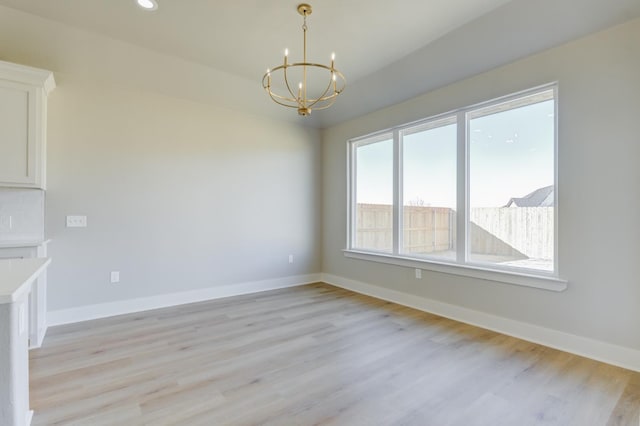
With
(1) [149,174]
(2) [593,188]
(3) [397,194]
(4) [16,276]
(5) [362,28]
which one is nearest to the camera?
(4) [16,276]

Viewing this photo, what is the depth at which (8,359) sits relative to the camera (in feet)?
3.88

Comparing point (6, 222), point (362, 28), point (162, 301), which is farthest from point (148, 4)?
point (162, 301)

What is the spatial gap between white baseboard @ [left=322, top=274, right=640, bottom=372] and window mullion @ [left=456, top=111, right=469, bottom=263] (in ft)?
2.00

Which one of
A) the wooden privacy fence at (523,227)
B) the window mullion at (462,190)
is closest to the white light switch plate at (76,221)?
the window mullion at (462,190)

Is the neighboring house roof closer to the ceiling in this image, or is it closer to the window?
the window

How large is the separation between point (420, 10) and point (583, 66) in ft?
4.84

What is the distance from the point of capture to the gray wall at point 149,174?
321cm

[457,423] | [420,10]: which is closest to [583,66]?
[420,10]

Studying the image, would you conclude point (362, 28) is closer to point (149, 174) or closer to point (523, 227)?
point (523, 227)

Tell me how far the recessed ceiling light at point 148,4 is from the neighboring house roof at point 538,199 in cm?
379

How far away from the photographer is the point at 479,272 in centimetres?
326

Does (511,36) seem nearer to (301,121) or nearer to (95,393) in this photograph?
(301,121)

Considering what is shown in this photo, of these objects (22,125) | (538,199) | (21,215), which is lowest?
(21,215)

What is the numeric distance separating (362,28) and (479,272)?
9.05ft
